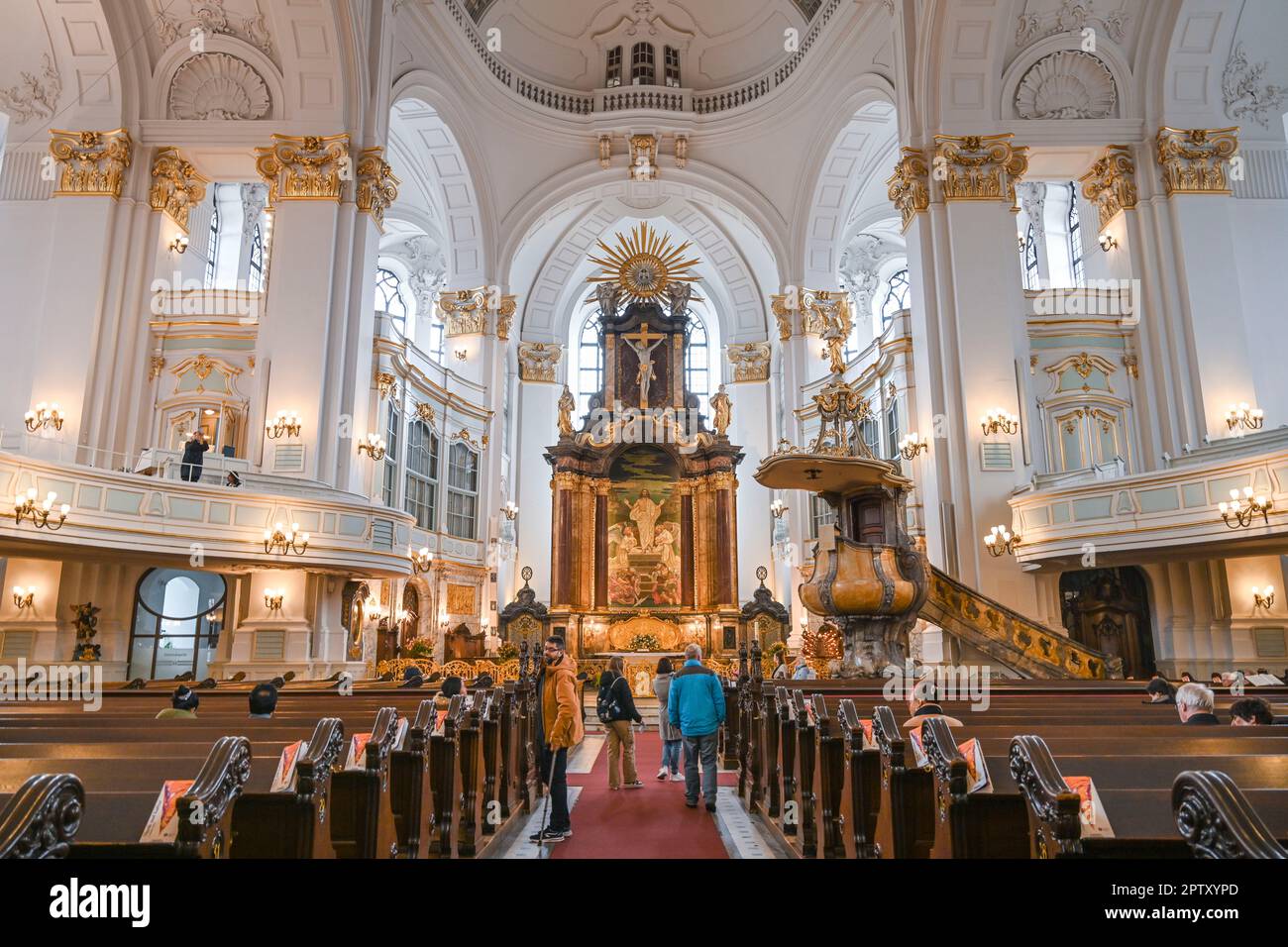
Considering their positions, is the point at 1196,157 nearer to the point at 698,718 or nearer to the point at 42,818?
the point at 698,718

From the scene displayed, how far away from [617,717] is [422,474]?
1447cm

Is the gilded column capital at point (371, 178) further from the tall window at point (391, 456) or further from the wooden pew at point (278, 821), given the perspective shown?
the wooden pew at point (278, 821)

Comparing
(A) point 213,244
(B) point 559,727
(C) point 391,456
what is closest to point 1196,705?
(B) point 559,727

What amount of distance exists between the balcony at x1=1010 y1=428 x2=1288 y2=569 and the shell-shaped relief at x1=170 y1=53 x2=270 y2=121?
16.7 m

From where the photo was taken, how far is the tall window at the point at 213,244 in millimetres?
20188

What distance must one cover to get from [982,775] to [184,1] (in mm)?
19395

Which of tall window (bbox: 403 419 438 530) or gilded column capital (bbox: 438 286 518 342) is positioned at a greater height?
gilded column capital (bbox: 438 286 518 342)

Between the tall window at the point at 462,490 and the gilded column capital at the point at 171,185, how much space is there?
8.35 meters

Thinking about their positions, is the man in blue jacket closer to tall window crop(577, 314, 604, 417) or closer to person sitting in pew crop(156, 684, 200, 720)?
person sitting in pew crop(156, 684, 200, 720)

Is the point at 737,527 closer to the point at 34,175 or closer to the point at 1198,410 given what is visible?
the point at 1198,410

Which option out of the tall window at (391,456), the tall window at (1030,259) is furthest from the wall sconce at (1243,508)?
the tall window at (391,456)

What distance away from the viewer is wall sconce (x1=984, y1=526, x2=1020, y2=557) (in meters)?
13.6

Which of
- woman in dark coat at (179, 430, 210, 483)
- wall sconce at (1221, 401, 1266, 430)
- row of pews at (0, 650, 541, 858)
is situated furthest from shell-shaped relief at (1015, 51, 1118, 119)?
woman in dark coat at (179, 430, 210, 483)

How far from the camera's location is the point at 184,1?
629 inches
